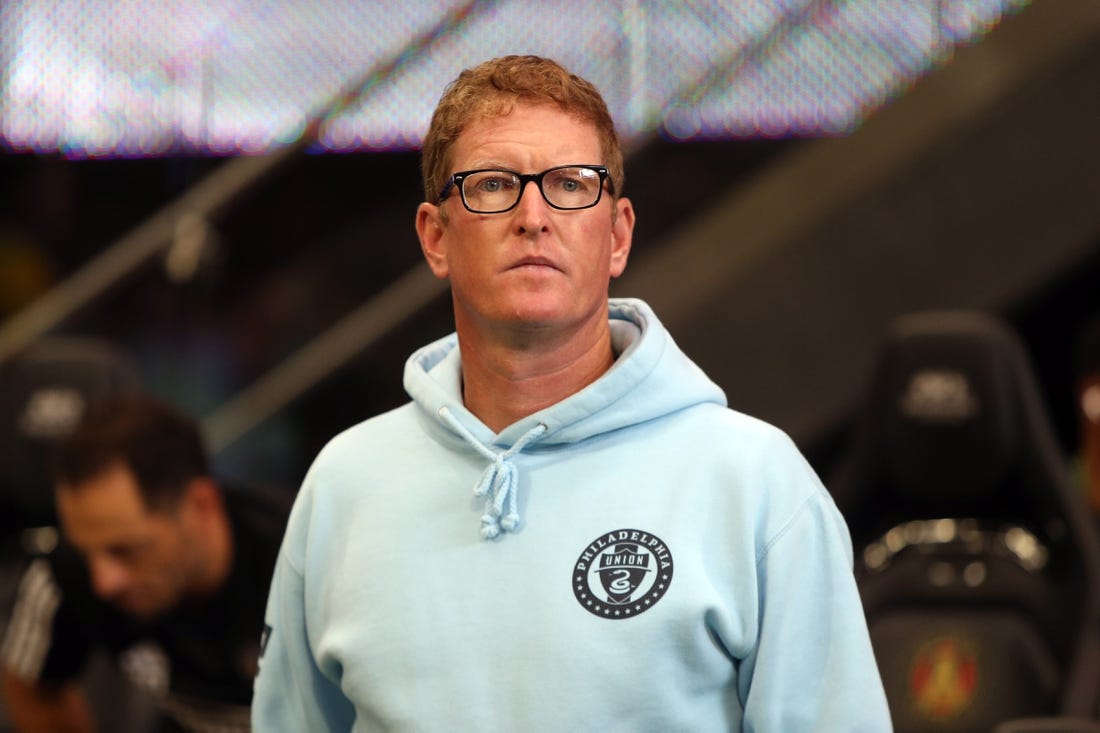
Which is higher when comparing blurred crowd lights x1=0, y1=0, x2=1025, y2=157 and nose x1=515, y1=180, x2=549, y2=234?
blurred crowd lights x1=0, y1=0, x2=1025, y2=157

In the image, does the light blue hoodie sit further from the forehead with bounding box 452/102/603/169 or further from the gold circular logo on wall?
the gold circular logo on wall

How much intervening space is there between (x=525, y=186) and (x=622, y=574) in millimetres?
432

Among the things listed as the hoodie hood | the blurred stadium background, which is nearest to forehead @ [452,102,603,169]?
the hoodie hood

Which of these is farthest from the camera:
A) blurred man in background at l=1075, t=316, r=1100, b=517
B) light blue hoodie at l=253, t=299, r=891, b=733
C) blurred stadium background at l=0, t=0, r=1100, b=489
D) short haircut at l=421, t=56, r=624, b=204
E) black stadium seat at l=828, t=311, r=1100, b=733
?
blurred stadium background at l=0, t=0, r=1100, b=489

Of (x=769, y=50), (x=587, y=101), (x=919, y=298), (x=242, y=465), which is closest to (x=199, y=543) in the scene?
(x=242, y=465)

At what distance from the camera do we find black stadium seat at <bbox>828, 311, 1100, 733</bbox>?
3.33m

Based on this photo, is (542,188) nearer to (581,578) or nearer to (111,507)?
(581,578)

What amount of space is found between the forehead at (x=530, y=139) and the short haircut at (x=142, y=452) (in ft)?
5.52

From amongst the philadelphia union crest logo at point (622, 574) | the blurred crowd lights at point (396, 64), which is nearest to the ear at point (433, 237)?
the philadelphia union crest logo at point (622, 574)

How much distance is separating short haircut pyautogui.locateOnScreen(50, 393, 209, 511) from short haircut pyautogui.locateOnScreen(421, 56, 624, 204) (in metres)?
1.60

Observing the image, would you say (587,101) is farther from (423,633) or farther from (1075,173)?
(1075,173)

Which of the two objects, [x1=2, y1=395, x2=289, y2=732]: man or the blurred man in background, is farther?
the blurred man in background

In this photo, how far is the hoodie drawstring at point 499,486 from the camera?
1844 mm

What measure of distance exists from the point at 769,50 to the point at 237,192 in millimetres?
1638
